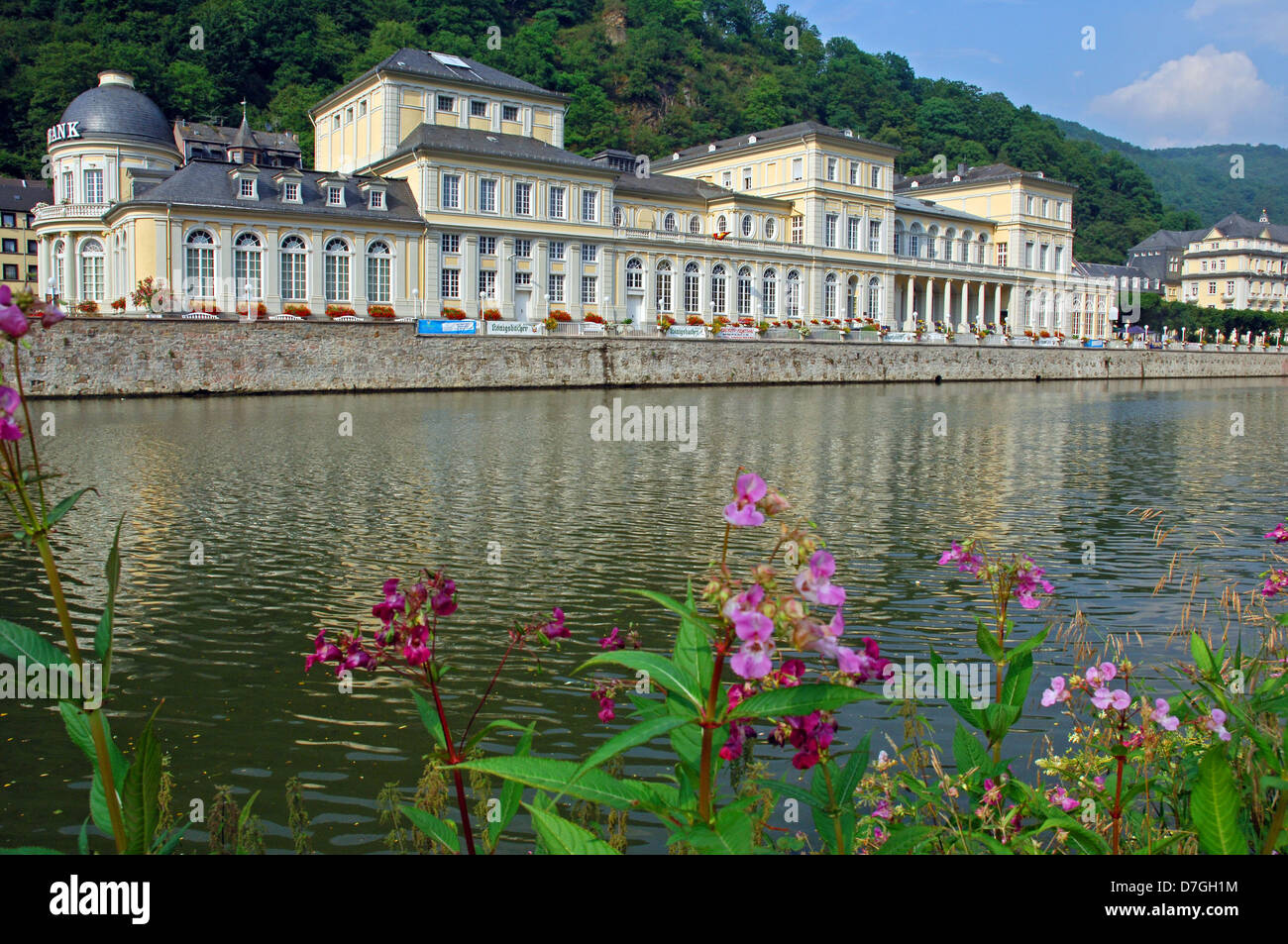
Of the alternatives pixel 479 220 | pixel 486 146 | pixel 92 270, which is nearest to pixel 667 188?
pixel 486 146

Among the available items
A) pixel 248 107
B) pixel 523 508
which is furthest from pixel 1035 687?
pixel 248 107

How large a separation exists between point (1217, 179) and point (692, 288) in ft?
503

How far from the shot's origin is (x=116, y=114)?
65.3 metres

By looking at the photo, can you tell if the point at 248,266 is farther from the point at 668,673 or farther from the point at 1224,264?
the point at 1224,264

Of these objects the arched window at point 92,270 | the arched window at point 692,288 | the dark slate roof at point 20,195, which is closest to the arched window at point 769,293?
the arched window at point 692,288

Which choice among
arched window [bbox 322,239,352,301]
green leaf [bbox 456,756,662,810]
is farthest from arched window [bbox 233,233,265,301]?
green leaf [bbox 456,756,662,810]

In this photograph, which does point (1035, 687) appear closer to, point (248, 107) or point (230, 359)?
point (230, 359)

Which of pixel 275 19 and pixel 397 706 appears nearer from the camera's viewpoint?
pixel 397 706

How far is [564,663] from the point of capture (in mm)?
9531

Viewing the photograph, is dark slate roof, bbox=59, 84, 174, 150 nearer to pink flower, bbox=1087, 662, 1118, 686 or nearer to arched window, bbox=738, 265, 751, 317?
arched window, bbox=738, 265, 751, 317

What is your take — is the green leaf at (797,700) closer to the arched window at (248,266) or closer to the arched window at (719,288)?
the arched window at (248,266)

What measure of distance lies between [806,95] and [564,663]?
409 ft

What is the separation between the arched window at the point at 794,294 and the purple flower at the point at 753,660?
76855 mm
